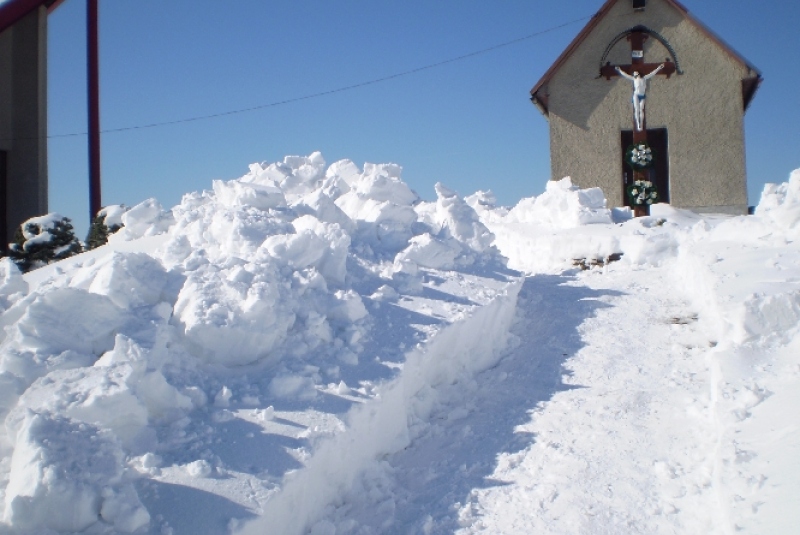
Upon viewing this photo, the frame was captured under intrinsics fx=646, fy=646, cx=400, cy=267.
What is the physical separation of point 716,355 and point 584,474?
149 cm

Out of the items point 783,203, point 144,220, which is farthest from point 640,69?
point 144,220

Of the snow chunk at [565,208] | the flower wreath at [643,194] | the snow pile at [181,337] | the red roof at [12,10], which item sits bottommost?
the snow pile at [181,337]

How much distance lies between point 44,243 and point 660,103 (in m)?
11.4

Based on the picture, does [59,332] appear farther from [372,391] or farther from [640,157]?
[640,157]

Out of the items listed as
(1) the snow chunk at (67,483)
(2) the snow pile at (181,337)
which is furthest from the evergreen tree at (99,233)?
(1) the snow chunk at (67,483)

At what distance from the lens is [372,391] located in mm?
3598

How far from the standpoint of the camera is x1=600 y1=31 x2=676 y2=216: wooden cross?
476 inches

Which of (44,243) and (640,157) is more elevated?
(640,157)

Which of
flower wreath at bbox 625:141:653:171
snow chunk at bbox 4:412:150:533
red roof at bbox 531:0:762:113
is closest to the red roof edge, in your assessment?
red roof at bbox 531:0:762:113

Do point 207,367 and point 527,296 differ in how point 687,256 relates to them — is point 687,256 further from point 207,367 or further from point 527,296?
point 207,367

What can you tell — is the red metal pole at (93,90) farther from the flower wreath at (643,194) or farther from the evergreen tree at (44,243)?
the flower wreath at (643,194)

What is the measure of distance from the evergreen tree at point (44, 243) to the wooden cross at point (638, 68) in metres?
9.55

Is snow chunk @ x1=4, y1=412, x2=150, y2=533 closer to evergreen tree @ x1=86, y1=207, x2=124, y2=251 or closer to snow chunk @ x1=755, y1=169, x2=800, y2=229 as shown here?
evergreen tree @ x1=86, y1=207, x2=124, y2=251

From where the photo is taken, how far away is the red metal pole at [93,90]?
11.9 m
